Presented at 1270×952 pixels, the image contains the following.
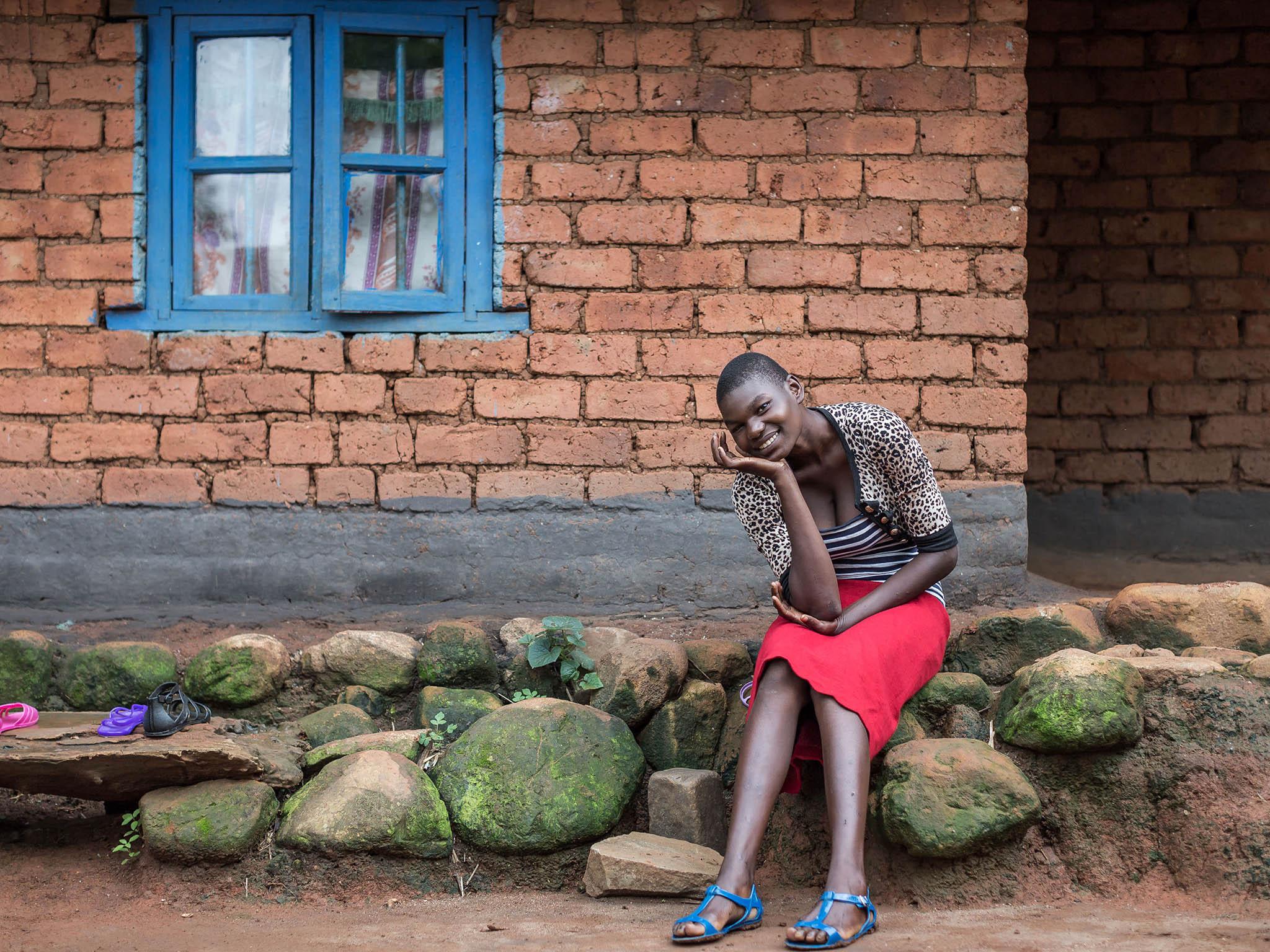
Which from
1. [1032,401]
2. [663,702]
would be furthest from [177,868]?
[1032,401]

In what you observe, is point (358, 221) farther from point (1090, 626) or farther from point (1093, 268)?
point (1093, 268)

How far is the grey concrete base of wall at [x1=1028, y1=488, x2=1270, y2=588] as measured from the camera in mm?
5707

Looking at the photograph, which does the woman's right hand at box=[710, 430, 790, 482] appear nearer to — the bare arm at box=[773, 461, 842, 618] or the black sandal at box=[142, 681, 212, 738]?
the bare arm at box=[773, 461, 842, 618]

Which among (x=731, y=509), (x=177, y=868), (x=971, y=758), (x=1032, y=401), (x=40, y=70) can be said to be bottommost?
(x=177, y=868)

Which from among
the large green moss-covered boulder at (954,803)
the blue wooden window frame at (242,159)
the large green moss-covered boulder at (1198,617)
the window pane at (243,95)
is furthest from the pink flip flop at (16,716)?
the large green moss-covered boulder at (1198,617)

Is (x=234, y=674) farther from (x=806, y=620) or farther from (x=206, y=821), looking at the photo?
(x=806, y=620)

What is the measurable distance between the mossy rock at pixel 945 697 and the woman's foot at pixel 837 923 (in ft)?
2.98

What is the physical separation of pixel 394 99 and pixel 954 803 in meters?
3.19

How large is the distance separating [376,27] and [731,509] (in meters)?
2.25

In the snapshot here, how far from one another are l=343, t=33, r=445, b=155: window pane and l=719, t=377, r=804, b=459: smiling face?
6.37 feet

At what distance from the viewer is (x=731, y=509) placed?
4203 mm

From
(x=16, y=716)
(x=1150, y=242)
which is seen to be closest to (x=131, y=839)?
(x=16, y=716)

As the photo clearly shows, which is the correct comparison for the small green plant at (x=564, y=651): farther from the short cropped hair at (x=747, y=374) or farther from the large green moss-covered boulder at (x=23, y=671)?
the large green moss-covered boulder at (x=23, y=671)

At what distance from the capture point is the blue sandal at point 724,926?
2619 mm
